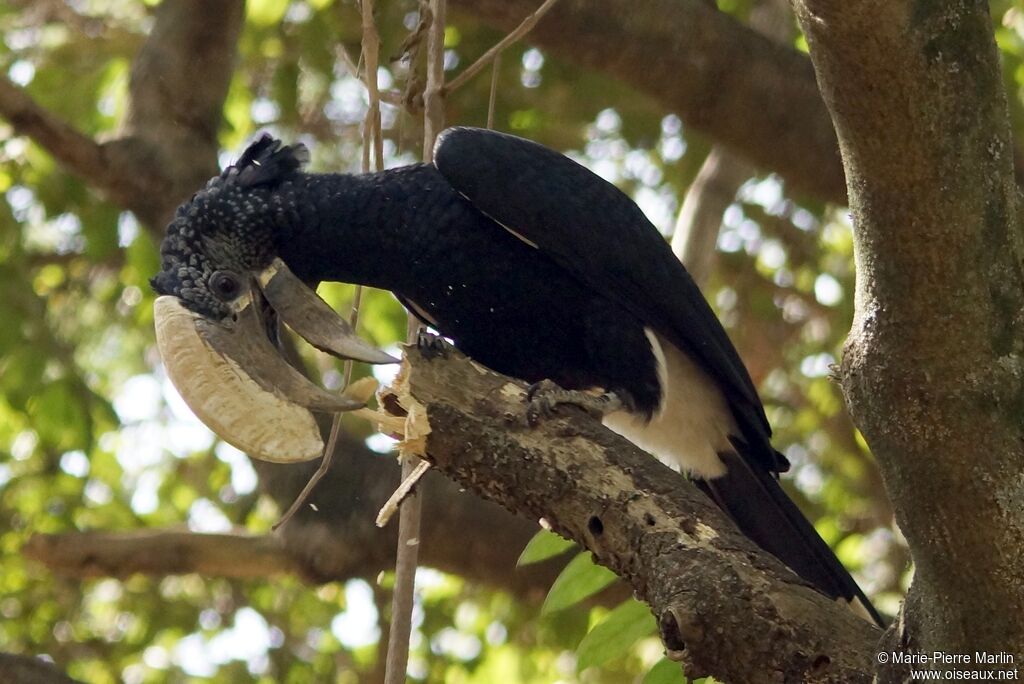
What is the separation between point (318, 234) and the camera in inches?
120

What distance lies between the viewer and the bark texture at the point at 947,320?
1641 millimetres

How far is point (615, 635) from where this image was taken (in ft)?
8.27

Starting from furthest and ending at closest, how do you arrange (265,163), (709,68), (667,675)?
(709,68) < (265,163) < (667,675)

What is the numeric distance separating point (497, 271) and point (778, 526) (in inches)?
37.1

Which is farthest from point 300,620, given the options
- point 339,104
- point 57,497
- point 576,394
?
point 576,394

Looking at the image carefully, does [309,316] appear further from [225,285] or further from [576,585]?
[576,585]

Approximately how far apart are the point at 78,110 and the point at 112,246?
32.4 inches

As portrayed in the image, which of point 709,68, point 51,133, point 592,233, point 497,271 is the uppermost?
point 709,68

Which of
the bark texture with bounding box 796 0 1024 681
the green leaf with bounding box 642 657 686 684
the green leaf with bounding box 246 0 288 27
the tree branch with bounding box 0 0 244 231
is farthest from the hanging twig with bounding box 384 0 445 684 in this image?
the green leaf with bounding box 246 0 288 27

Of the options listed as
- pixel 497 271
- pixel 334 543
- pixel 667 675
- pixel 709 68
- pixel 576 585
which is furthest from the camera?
pixel 709 68

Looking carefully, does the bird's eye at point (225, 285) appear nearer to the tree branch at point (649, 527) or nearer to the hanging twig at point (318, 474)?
the hanging twig at point (318, 474)

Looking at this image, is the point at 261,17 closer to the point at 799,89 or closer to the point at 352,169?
the point at 352,169

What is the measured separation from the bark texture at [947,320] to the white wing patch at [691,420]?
148 centimetres

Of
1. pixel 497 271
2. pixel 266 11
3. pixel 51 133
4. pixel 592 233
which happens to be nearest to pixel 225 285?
pixel 497 271
